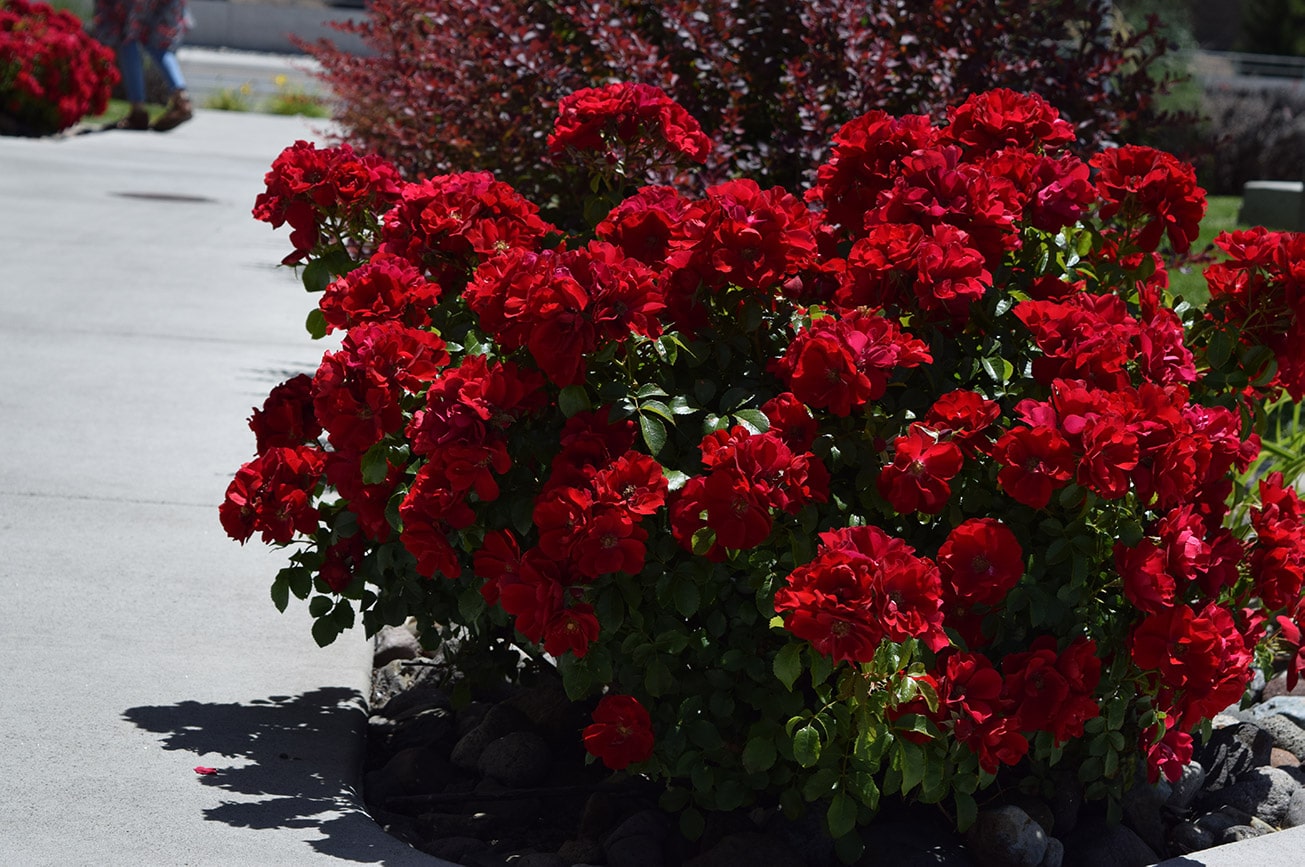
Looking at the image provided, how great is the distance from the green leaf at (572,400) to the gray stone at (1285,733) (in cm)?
216

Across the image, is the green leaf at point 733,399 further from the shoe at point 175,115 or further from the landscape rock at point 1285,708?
the shoe at point 175,115

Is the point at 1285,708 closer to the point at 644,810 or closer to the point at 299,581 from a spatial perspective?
the point at 644,810

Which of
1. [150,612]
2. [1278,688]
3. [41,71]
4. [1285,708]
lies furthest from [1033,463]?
[41,71]

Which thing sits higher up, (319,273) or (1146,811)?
(319,273)

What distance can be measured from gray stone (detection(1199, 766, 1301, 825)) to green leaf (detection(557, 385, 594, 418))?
6.10 ft

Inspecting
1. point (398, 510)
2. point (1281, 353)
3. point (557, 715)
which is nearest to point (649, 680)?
point (398, 510)

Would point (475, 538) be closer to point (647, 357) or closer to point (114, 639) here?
point (647, 357)

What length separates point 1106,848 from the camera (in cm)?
314

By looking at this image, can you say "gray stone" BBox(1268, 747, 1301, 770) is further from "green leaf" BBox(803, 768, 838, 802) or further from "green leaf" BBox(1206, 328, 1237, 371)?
"green leaf" BBox(803, 768, 838, 802)

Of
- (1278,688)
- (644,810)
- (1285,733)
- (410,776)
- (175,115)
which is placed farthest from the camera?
(175,115)

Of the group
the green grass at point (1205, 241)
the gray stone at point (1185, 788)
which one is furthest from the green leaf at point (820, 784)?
the green grass at point (1205, 241)

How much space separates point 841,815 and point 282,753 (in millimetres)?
1276

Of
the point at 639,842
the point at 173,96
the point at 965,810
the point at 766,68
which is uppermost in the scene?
the point at 766,68

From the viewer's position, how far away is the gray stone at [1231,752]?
11.8 ft
